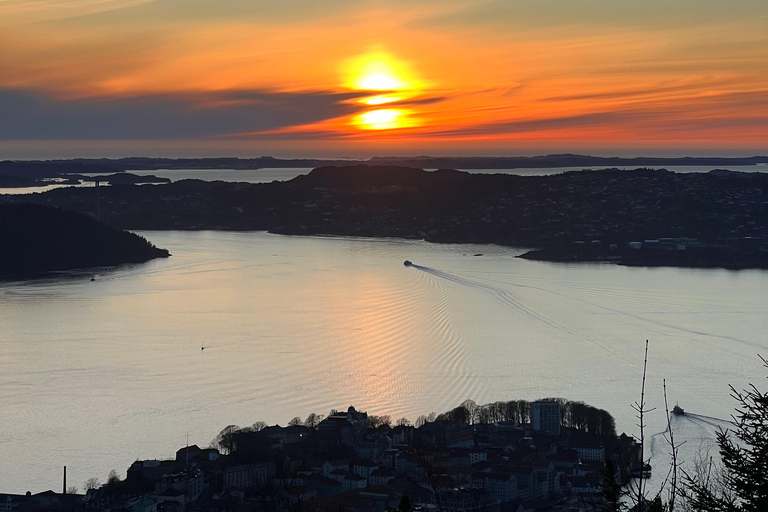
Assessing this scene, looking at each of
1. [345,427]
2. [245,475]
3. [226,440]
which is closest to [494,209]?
[345,427]

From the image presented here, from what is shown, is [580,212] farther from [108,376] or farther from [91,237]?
[108,376]

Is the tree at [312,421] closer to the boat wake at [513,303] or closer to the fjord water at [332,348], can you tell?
the fjord water at [332,348]

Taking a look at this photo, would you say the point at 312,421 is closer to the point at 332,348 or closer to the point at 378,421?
the point at 378,421

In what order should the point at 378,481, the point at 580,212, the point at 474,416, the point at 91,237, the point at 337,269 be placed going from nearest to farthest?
the point at 378,481
the point at 474,416
the point at 337,269
the point at 91,237
the point at 580,212

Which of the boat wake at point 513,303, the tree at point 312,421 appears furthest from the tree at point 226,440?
the boat wake at point 513,303

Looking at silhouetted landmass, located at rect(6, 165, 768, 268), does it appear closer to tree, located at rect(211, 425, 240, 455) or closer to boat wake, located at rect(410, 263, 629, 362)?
boat wake, located at rect(410, 263, 629, 362)

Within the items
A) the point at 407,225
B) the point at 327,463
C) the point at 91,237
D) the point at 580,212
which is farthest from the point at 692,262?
the point at 327,463

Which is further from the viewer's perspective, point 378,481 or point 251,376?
point 251,376
